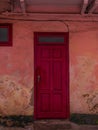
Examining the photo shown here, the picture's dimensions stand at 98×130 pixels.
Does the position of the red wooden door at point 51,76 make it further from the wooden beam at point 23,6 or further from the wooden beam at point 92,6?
the wooden beam at point 92,6

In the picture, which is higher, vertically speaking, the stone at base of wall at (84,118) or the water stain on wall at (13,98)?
the water stain on wall at (13,98)

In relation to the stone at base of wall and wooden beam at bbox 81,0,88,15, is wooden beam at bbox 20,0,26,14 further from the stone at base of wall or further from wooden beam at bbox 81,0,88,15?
the stone at base of wall

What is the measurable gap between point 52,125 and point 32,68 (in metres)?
1.82

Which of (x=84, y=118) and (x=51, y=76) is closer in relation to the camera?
(x=84, y=118)

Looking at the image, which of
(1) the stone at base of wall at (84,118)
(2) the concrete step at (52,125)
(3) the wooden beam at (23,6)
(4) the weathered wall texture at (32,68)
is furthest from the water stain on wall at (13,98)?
(3) the wooden beam at (23,6)

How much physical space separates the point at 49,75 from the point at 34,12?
196 cm

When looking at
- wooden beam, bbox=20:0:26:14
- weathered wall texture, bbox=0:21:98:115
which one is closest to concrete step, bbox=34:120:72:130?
weathered wall texture, bbox=0:21:98:115

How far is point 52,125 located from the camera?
30.2 ft

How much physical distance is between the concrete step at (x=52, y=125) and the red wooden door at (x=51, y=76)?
0.98ft

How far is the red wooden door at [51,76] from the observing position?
9789 mm

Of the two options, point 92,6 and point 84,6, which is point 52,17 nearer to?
point 84,6

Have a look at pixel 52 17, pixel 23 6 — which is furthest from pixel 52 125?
pixel 23 6

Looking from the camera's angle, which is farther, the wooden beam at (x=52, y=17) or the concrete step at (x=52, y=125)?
the wooden beam at (x=52, y=17)

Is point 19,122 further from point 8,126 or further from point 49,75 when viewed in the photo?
point 49,75
